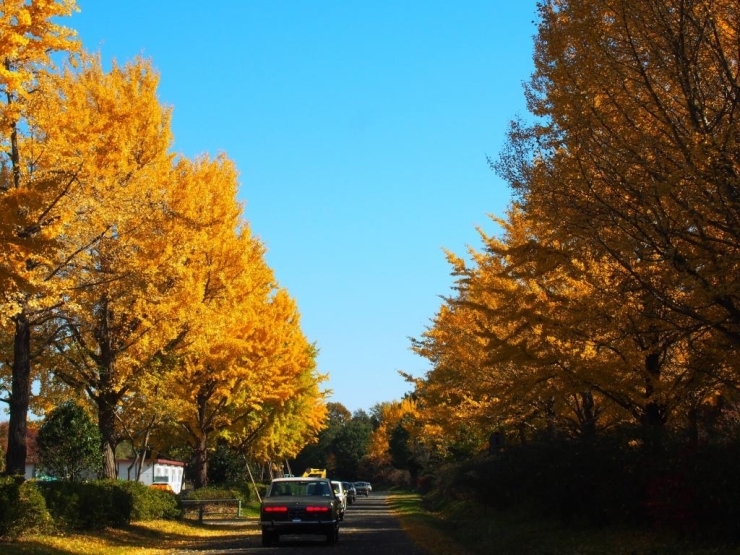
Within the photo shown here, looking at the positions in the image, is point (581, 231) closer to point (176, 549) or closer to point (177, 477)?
point (176, 549)

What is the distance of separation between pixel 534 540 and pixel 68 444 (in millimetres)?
13988

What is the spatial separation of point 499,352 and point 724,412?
5536 millimetres

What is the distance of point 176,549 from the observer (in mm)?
17688

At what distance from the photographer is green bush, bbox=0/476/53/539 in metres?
14.1

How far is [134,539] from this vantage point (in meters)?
18.6

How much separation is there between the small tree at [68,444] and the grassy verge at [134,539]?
271cm

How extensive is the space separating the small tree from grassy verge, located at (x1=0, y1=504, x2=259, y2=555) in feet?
8.89

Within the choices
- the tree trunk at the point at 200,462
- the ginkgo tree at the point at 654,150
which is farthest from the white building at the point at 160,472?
the ginkgo tree at the point at 654,150

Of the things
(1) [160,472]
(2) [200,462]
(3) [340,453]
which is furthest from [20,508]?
(3) [340,453]

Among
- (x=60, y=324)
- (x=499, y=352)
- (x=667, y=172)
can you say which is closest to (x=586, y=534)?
(x=499, y=352)

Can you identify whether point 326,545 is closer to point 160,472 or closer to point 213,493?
point 213,493

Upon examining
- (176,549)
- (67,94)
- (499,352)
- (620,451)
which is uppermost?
(67,94)

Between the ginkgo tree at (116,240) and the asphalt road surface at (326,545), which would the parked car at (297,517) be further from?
the ginkgo tree at (116,240)

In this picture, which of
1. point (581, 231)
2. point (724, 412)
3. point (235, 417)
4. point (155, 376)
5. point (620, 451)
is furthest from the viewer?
point (235, 417)
